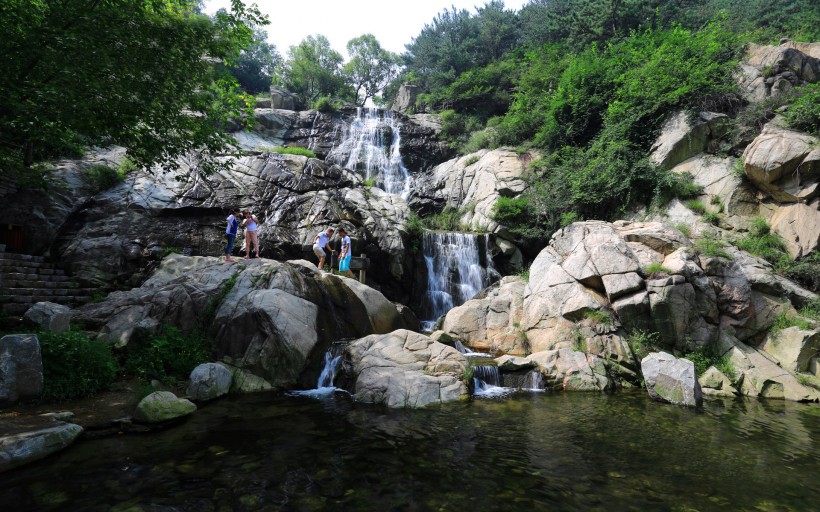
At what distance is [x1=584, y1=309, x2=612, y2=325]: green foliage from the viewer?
11758mm

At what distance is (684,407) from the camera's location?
888 cm

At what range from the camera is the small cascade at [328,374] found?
9234mm

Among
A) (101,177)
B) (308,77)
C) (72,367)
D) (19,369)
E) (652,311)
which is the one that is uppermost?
(308,77)

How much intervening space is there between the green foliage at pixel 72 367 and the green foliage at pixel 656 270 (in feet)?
47.9

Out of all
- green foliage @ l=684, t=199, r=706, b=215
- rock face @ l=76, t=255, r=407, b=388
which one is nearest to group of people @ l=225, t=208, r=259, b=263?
rock face @ l=76, t=255, r=407, b=388

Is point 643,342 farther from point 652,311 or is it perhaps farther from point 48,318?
point 48,318

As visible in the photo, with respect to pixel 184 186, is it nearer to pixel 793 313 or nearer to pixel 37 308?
pixel 37 308

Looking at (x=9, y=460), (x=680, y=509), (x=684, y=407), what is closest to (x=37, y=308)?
(x=9, y=460)

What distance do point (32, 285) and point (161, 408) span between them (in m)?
10.3

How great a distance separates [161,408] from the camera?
678cm

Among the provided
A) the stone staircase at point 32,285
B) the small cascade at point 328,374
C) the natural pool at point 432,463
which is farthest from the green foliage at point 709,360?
the stone staircase at point 32,285

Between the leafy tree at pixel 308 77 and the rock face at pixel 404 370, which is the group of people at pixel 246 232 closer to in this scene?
the rock face at pixel 404 370

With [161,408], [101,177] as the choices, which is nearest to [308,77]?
[101,177]

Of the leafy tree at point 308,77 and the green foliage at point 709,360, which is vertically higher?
the leafy tree at point 308,77
